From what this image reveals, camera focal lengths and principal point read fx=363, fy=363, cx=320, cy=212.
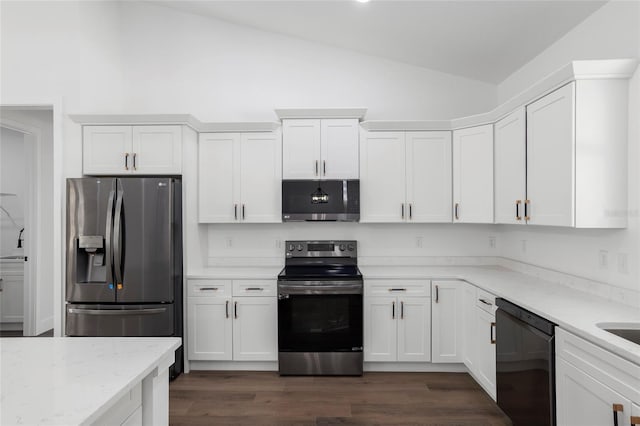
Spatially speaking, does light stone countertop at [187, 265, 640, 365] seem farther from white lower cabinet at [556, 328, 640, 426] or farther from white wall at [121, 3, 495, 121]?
white wall at [121, 3, 495, 121]

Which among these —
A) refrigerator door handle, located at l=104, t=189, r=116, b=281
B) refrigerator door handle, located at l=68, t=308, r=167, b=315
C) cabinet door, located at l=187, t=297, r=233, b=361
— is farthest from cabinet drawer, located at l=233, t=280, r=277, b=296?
refrigerator door handle, located at l=104, t=189, r=116, b=281

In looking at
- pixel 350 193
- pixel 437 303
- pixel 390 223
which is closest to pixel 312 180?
pixel 350 193

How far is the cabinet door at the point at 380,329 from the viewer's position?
334 cm

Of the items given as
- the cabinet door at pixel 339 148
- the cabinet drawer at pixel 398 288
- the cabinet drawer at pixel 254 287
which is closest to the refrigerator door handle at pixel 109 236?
the cabinet drawer at pixel 254 287

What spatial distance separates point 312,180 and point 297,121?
612 mm

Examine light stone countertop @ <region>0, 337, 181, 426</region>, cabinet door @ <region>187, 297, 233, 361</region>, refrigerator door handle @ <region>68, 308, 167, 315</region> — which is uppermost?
light stone countertop @ <region>0, 337, 181, 426</region>

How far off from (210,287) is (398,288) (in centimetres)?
176

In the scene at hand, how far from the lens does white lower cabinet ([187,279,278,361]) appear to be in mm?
3385

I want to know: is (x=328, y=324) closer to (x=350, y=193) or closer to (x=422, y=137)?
(x=350, y=193)

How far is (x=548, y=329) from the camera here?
6.31 ft

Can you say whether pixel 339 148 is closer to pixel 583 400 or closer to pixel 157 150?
pixel 157 150

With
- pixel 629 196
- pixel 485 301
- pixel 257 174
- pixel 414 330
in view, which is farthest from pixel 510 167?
pixel 257 174

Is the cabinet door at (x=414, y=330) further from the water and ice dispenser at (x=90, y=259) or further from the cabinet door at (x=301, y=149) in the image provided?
the water and ice dispenser at (x=90, y=259)

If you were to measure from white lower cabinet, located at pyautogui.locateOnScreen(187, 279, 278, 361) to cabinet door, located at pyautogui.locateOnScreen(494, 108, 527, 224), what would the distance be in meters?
2.15
